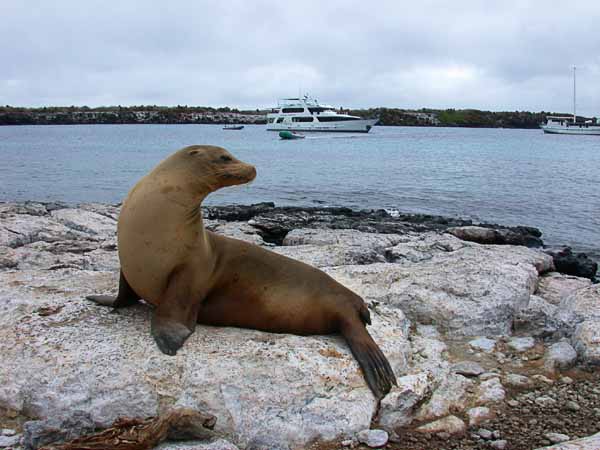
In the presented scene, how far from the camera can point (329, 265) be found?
639cm

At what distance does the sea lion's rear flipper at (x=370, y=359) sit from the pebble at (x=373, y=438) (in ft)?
0.80

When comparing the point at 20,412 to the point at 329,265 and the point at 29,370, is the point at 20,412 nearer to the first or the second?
the point at 29,370

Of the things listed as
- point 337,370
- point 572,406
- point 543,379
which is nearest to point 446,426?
point 337,370

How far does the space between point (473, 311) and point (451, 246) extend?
335 centimetres

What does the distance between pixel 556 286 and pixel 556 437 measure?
11.1 ft

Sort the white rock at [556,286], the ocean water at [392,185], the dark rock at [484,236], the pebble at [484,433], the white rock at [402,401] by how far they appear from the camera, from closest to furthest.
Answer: the pebble at [484,433]
the white rock at [402,401]
the white rock at [556,286]
the dark rock at [484,236]
the ocean water at [392,185]

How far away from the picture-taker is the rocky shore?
329 cm

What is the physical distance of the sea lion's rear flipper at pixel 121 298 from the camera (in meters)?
4.10

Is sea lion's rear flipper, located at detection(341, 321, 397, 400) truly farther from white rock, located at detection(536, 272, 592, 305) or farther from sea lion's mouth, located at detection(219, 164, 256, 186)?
white rock, located at detection(536, 272, 592, 305)

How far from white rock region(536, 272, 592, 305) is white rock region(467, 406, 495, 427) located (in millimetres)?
2577

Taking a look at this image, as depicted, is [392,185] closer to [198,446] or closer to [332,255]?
[332,255]

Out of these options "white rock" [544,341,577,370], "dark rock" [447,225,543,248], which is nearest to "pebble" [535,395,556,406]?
"white rock" [544,341,577,370]

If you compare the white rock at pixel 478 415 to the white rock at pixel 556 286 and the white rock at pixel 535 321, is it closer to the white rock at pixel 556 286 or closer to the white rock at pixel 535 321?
the white rock at pixel 535 321

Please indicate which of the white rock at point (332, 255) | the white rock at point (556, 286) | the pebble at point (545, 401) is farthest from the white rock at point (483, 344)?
the white rock at point (332, 255)
